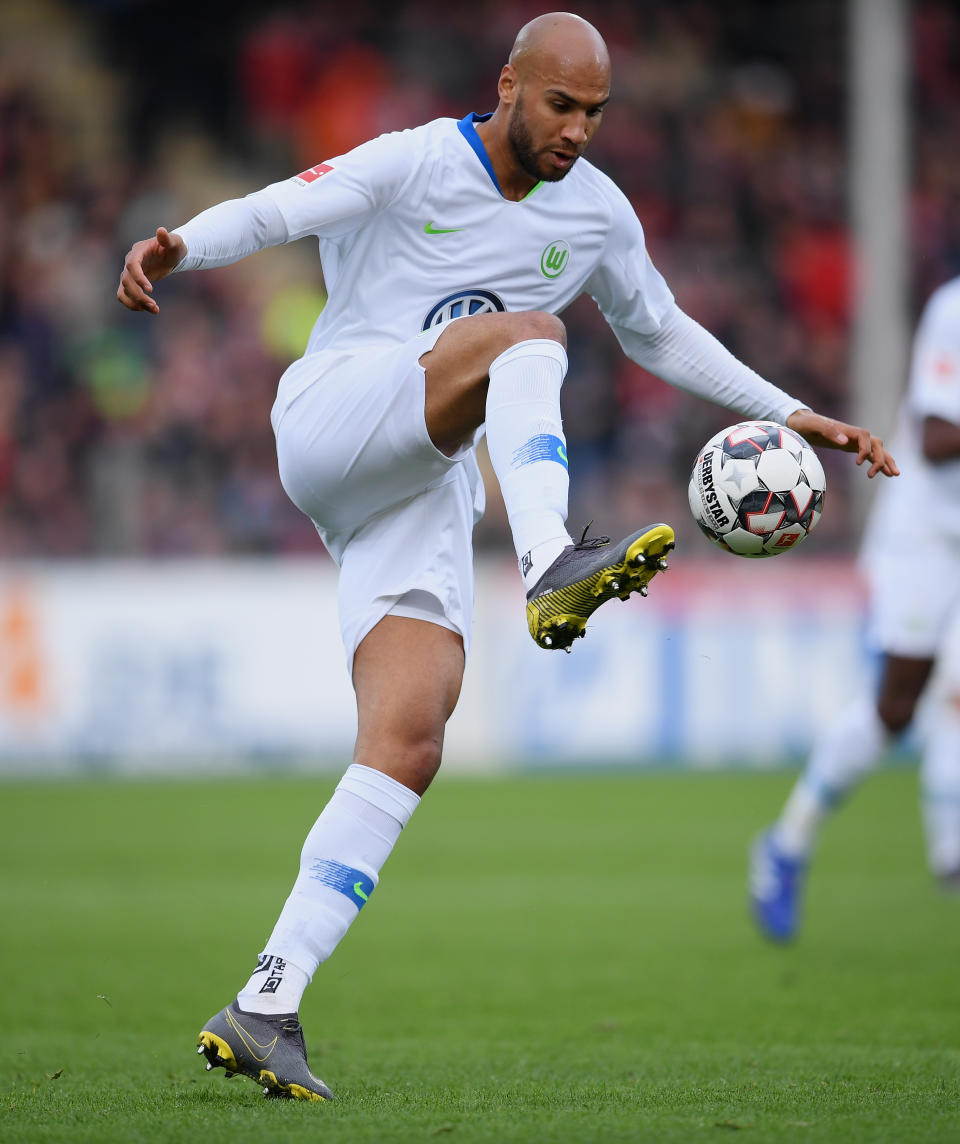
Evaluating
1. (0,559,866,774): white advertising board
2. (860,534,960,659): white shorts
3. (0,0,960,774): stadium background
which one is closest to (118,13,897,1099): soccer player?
(860,534,960,659): white shorts

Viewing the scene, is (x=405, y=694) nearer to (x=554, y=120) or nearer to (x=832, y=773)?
(x=554, y=120)

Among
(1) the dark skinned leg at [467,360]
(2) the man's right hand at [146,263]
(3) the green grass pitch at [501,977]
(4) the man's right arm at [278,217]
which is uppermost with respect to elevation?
(4) the man's right arm at [278,217]

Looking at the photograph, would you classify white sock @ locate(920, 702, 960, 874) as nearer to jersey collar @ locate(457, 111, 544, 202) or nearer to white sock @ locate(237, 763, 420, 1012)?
white sock @ locate(237, 763, 420, 1012)

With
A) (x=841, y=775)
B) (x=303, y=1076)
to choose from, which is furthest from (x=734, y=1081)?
(x=841, y=775)

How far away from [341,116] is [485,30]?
2.01 metres

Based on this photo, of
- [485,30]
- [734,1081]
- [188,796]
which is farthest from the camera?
[485,30]

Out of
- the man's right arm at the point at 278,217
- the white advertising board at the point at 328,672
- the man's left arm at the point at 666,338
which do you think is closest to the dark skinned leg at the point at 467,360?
the man's right arm at the point at 278,217

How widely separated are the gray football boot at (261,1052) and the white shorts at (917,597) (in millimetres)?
3600

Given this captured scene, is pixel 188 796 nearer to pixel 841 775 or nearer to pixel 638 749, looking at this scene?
pixel 638 749

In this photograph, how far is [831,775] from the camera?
257 inches

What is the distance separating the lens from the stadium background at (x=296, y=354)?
11.8 metres

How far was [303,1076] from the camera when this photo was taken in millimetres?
3553

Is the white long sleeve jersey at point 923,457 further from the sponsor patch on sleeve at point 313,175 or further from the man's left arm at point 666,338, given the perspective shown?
the sponsor patch on sleeve at point 313,175

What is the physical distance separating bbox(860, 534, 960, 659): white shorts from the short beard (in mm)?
3130
